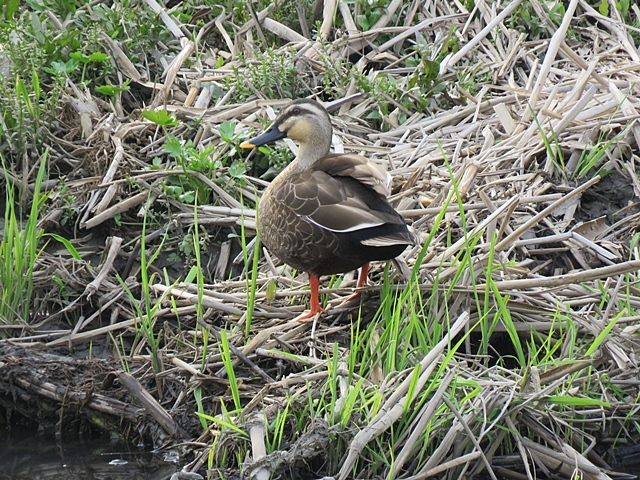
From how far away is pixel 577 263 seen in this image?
486 centimetres

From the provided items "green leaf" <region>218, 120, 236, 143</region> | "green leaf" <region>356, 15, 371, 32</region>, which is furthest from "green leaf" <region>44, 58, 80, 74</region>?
"green leaf" <region>356, 15, 371, 32</region>

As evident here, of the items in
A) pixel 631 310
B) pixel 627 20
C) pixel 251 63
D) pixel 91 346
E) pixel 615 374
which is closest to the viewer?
pixel 615 374

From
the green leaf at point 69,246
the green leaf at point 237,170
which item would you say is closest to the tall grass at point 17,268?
the green leaf at point 69,246

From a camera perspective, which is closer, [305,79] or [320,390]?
[320,390]

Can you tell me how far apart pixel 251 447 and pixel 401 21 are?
381 centimetres

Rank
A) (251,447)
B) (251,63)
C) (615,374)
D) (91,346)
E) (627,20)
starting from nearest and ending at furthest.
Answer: (251,447) → (615,374) → (91,346) → (251,63) → (627,20)

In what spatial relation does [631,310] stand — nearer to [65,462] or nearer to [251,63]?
[65,462]

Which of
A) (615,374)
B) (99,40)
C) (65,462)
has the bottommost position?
(615,374)

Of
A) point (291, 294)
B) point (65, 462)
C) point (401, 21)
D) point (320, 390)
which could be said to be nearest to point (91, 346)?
point (65, 462)

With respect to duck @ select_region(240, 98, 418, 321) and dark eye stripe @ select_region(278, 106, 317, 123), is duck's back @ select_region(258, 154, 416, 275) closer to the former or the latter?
duck @ select_region(240, 98, 418, 321)

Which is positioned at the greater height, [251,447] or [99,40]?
[99,40]

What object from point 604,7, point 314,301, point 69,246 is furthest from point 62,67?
point 604,7

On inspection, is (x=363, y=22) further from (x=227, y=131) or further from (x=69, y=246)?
(x=69, y=246)

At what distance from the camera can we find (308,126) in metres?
4.66
